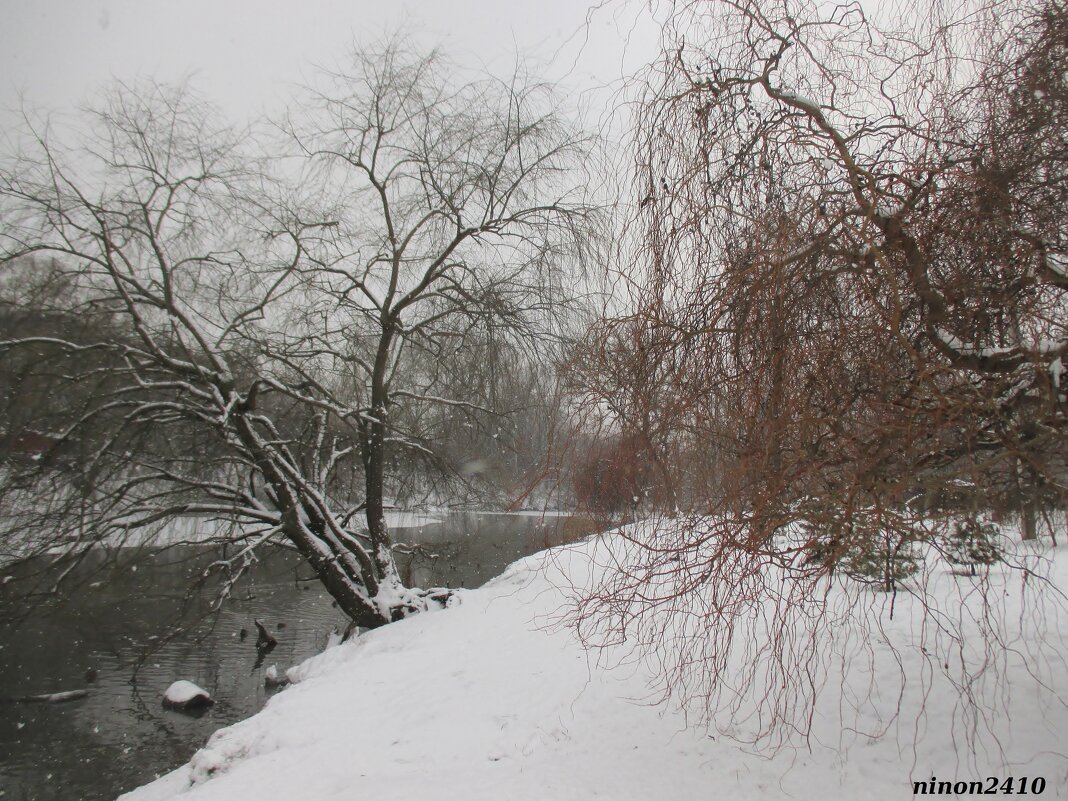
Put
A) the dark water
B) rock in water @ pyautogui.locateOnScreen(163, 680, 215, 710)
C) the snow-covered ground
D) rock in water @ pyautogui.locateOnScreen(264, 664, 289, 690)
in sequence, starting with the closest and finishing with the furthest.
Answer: the snow-covered ground < the dark water < rock in water @ pyautogui.locateOnScreen(163, 680, 215, 710) < rock in water @ pyautogui.locateOnScreen(264, 664, 289, 690)

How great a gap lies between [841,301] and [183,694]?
9.22 metres

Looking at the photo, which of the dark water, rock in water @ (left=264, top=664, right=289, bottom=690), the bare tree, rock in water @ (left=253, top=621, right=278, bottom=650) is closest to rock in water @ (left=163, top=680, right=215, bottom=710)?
the dark water

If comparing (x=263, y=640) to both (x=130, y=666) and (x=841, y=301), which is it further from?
(x=841, y=301)

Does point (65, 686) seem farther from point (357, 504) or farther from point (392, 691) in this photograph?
point (392, 691)

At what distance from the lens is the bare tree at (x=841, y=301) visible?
2721 mm

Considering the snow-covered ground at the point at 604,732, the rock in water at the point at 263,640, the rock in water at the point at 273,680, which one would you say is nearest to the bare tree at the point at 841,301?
the snow-covered ground at the point at 604,732

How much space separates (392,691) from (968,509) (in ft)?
17.9

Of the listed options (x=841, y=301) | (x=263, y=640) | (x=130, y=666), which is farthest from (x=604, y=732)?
(x=130, y=666)

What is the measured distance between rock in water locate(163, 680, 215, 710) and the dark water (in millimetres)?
142

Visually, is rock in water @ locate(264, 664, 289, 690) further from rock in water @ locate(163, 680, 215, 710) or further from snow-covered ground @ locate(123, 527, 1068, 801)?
snow-covered ground @ locate(123, 527, 1068, 801)

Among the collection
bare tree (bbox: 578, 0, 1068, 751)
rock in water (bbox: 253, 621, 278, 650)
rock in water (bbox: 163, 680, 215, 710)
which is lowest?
rock in water (bbox: 163, 680, 215, 710)

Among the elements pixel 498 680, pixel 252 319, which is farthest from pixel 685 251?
pixel 252 319

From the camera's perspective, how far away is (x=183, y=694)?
9.03 m

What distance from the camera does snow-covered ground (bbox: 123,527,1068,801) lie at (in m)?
3.60
